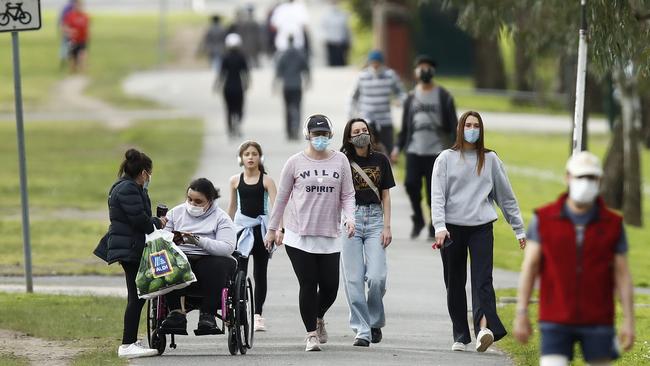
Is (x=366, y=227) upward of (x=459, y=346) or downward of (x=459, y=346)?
upward

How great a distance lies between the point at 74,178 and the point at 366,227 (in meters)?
15.5

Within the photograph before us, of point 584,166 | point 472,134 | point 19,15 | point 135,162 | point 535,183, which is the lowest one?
point 535,183

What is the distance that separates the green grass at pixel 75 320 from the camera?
1235 cm

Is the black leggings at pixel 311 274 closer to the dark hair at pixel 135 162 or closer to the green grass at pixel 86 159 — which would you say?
the dark hair at pixel 135 162

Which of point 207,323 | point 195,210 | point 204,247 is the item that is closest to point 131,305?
point 207,323

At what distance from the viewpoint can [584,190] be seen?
318 inches

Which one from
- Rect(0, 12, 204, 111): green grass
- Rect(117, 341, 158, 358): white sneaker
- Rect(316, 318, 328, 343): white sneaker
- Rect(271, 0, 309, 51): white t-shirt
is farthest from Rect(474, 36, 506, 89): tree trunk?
Rect(117, 341, 158, 358): white sneaker

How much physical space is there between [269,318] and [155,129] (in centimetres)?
2033

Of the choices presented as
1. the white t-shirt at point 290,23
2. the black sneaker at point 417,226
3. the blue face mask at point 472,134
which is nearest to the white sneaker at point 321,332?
the blue face mask at point 472,134

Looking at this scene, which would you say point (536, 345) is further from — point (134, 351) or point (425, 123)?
point (425, 123)

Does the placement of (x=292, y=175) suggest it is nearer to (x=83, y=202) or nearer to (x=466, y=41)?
(x=83, y=202)

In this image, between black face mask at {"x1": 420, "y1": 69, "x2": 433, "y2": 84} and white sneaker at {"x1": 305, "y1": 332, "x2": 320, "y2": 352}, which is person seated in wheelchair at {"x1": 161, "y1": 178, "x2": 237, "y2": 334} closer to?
white sneaker at {"x1": 305, "y1": 332, "x2": 320, "y2": 352}

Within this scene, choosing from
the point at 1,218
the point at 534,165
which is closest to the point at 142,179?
the point at 1,218

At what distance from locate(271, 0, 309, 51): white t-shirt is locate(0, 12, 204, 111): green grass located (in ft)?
12.0
